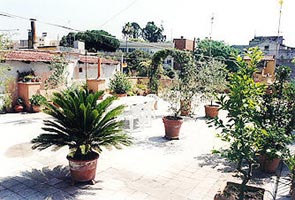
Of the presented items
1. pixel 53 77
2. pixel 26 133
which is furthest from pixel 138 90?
pixel 26 133

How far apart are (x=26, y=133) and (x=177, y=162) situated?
5.25 metres

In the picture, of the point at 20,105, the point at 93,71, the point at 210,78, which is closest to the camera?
the point at 210,78

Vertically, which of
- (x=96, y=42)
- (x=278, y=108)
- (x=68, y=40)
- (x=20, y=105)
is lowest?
(x=20, y=105)

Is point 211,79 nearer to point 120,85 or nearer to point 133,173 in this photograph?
point 133,173

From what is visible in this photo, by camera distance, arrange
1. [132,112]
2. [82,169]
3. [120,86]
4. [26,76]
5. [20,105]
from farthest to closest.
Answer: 1. [120,86]
2. [26,76]
3. [20,105]
4. [132,112]
5. [82,169]

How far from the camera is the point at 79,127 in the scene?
4.99 meters

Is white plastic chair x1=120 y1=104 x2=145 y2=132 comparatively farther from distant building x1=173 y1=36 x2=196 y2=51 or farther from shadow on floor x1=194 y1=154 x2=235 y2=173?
distant building x1=173 y1=36 x2=196 y2=51

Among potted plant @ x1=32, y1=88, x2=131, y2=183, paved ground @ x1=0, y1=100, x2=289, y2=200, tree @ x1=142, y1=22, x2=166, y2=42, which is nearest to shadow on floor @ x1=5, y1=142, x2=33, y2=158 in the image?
paved ground @ x1=0, y1=100, x2=289, y2=200

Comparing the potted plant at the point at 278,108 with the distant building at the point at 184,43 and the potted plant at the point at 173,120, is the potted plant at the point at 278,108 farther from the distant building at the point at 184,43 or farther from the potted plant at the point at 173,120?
the distant building at the point at 184,43

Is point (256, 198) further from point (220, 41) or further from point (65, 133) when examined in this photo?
point (220, 41)

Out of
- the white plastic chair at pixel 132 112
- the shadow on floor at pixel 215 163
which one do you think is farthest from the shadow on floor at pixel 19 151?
the shadow on floor at pixel 215 163

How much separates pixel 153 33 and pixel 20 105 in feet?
226

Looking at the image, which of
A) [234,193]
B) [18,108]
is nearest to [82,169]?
[234,193]

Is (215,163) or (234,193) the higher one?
(234,193)
